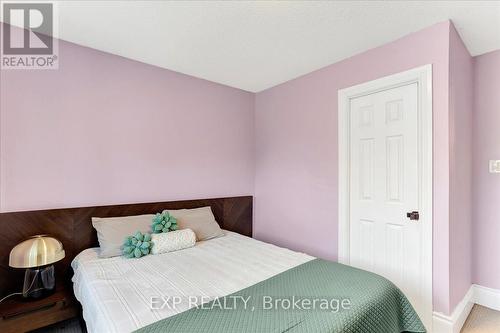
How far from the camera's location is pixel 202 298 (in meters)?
1.39

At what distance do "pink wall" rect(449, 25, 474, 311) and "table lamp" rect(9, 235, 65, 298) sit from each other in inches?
113

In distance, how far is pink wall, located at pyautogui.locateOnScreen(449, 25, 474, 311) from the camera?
1968 mm

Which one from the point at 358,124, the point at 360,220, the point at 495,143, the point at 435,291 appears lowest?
the point at 435,291

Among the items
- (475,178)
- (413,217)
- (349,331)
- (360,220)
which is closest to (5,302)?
(349,331)

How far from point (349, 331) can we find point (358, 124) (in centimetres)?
182

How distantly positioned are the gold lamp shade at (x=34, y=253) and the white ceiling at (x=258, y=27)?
Answer: 5.32 ft

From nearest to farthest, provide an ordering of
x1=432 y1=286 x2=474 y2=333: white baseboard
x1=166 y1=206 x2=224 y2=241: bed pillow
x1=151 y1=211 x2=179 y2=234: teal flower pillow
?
x1=432 y1=286 x2=474 y2=333: white baseboard, x1=151 y1=211 x2=179 y2=234: teal flower pillow, x1=166 y1=206 x2=224 y2=241: bed pillow

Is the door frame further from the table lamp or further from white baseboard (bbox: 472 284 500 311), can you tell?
the table lamp

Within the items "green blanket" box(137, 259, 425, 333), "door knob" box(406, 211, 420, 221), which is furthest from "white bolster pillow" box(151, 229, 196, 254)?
"door knob" box(406, 211, 420, 221)

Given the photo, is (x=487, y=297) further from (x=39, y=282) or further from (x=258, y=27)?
(x=39, y=282)

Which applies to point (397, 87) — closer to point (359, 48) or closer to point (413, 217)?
point (359, 48)

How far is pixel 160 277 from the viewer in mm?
1674

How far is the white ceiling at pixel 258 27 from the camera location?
1.77 m

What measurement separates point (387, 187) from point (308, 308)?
142cm
